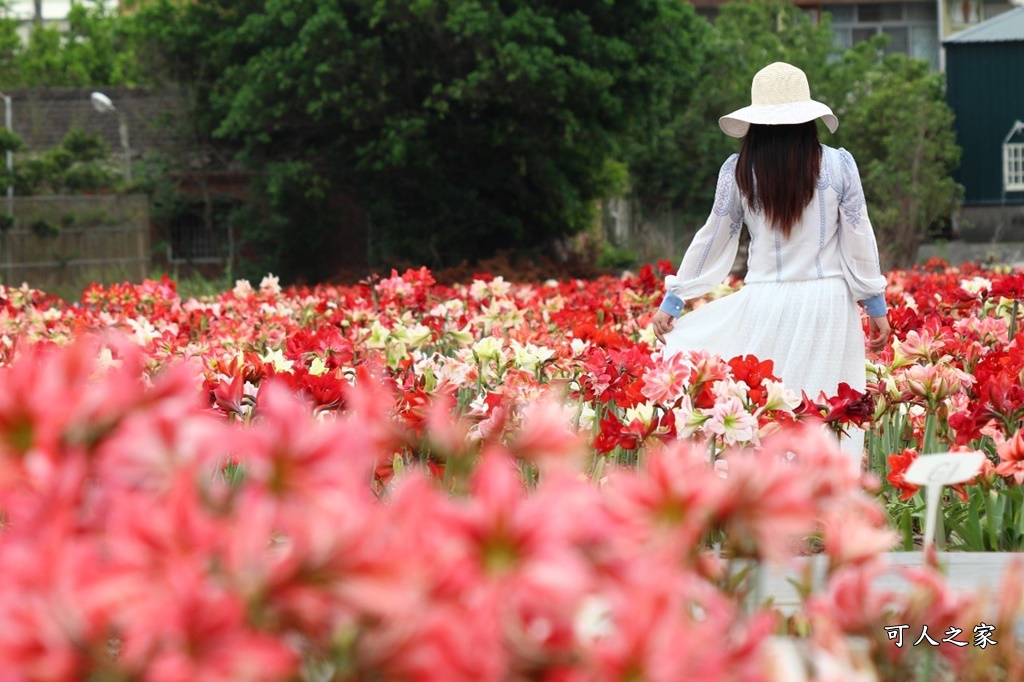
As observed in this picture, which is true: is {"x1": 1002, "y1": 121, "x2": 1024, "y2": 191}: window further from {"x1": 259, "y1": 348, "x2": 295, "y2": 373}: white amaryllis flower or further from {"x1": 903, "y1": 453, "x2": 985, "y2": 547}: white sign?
{"x1": 903, "y1": 453, "x2": 985, "y2": 547}: white sign

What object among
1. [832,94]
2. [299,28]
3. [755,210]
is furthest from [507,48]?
[755,210]

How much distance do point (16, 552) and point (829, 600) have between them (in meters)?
0.71

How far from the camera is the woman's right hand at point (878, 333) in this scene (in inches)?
199

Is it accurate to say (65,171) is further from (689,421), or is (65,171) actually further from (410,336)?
(689,421)

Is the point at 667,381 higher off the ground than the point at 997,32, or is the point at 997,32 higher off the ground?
the point at 997,32

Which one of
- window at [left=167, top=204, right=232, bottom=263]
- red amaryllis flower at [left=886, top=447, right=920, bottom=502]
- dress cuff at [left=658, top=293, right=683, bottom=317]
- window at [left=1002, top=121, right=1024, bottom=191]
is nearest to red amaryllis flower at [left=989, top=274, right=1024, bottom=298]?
dress cuff at [left=658, top=293, right=683, bottom=317]

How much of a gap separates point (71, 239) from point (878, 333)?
2405 cm

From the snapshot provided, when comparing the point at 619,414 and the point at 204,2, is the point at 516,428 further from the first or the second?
the point at 204,2

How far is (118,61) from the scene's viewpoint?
48.7 metres

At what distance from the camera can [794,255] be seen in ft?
16.4

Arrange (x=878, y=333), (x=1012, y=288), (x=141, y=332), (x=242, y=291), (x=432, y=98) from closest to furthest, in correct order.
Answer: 1. (x=878, y=333)
2. (x=141, y=332)
3. (x=1012, y=288)
4. (x=242, y=291)
5. (x=432, y=98)

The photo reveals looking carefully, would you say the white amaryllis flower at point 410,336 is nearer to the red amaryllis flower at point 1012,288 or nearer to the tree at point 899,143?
the red amaryllis flower at point 1012,288

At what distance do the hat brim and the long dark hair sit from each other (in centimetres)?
6

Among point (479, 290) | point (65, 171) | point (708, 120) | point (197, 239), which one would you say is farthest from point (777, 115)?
point (708, 120)
